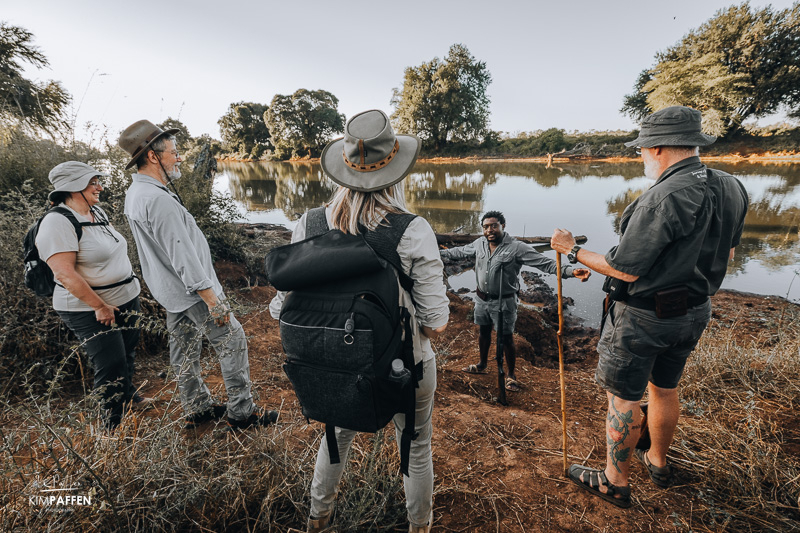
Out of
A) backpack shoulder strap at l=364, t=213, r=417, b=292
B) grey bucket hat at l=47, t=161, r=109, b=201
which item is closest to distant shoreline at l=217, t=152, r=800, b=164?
grey bucket hat at l=47, t=161, r=109, b=201

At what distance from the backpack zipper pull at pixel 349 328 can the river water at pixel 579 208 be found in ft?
15.6

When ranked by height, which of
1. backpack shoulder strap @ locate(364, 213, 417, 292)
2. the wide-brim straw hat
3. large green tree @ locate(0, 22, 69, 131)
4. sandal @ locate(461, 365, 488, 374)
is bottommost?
sandal @ locate(461, 365, 488, 374)

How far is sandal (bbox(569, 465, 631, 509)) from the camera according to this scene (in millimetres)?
2033

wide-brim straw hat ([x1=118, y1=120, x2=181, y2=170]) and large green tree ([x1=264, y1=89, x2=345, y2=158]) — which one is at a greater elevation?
large green tree ([x1=264, y1=89, x2=345, y2=158])

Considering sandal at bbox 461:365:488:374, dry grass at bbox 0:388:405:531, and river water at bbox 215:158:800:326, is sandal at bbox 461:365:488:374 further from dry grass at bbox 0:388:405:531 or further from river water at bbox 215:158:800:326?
river water at bbox 215:158:800:326

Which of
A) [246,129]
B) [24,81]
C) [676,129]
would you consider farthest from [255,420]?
[246,129]

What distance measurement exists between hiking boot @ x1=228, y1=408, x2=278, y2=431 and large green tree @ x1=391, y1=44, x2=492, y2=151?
4239 cm

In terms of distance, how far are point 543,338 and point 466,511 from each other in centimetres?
472

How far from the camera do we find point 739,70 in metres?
28.2

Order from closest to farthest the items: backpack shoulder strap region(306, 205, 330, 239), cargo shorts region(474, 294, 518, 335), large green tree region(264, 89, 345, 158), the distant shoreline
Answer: backpack shoulder strap region(306, 205, 330, 239), cargo shorts region(474, 294, 518, 335), the distant shoreline, large green tree region(264, 89, 345, 158)

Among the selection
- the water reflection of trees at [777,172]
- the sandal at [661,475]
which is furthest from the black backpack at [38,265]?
the water reflection of trees at [777,172]

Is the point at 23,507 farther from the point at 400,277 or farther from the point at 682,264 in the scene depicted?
the point at 682,264

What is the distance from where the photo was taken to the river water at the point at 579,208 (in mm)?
8383

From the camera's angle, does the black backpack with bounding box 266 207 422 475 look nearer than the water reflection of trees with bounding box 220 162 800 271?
Yes
